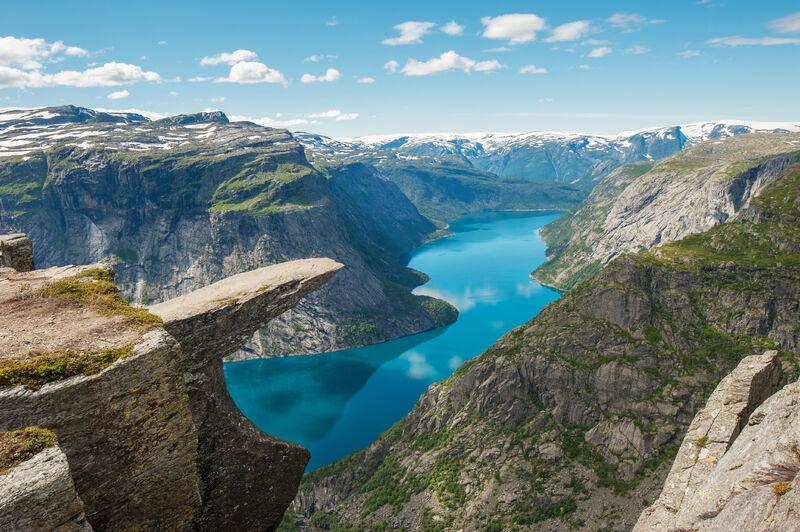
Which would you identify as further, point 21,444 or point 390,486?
point 390,486

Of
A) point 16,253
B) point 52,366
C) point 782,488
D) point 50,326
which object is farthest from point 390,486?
point 782,488

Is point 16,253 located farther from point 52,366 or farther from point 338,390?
point 338,390

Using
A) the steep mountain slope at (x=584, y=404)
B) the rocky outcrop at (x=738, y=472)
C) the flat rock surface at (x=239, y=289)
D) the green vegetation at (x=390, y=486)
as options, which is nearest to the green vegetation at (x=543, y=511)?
the steep mountain slope at (x=584, y=404)

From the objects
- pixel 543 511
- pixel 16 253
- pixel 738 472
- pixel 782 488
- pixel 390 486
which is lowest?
pixel 390 486

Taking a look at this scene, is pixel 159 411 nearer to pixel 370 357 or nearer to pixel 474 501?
pixel 474 501

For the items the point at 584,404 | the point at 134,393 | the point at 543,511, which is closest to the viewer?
the point at 134,393

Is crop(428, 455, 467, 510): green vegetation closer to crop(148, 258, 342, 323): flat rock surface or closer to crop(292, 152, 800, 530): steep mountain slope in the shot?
crop(292, 152, 800, 530): steep mountain slope

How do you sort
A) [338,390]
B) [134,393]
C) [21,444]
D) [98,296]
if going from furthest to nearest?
[338,390], [98,296], [134,393], [21,444]
